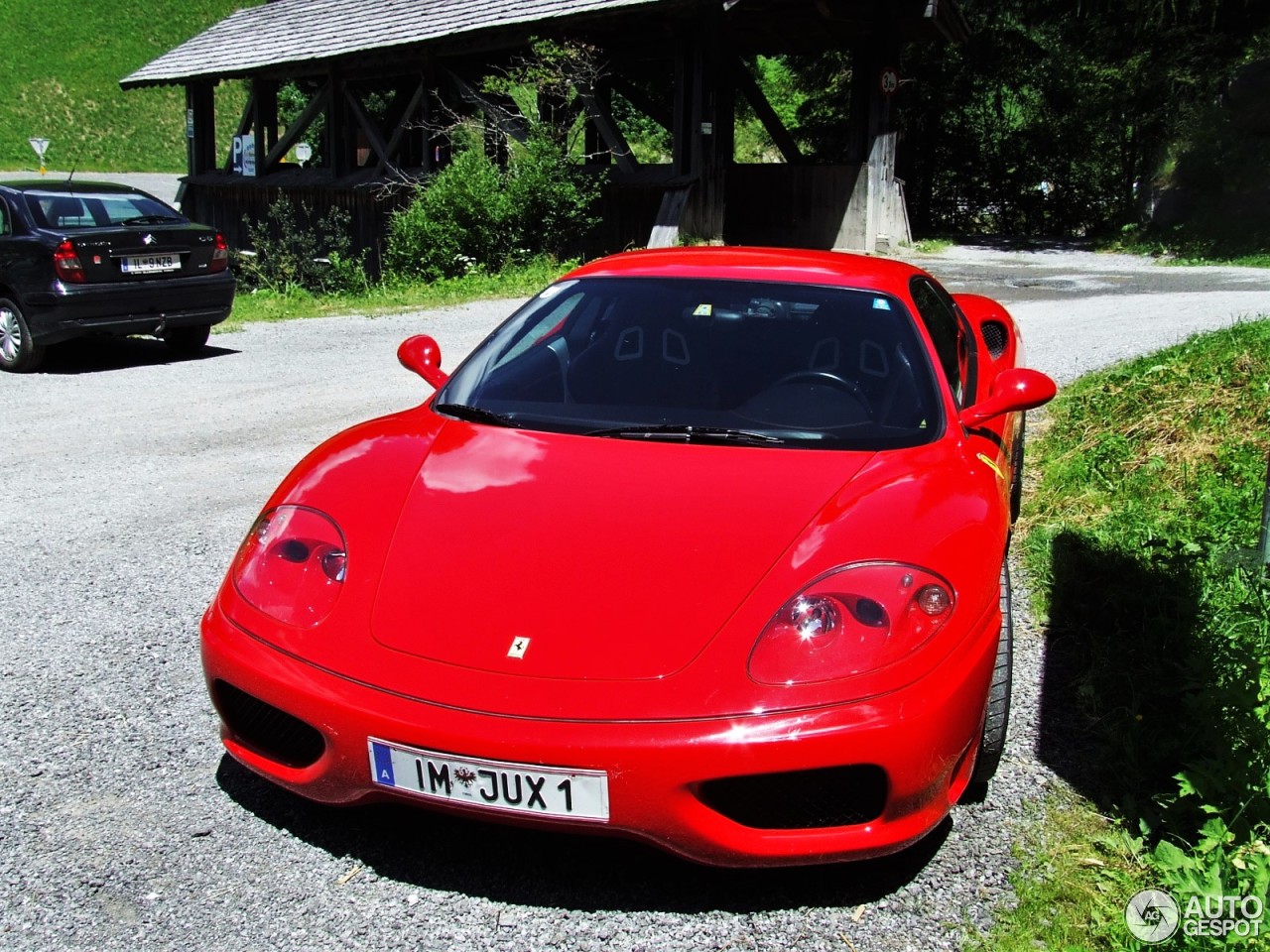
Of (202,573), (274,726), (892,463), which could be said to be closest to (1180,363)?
(892,463)

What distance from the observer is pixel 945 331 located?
171 inches

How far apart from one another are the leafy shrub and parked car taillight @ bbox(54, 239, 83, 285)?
907cm

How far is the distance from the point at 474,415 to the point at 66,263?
7713 mm

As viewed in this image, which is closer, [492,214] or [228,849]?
[228,849]

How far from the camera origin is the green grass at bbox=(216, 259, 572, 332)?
1483 cm

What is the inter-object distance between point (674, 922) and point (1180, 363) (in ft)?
19.0

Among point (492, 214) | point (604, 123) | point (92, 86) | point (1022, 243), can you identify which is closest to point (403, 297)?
point (492, 214)

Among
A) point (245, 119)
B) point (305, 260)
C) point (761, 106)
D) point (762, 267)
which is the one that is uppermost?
point (761, 106)

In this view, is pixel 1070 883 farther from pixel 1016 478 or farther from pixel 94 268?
pixel 94 268

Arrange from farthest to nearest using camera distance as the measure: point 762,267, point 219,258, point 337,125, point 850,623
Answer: point 337,125
point 219,258
point 762,267
point 850,623

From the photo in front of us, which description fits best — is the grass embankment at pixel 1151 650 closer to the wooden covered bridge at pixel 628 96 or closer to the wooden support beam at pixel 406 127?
the wooden covered bridge at pixel 628 96

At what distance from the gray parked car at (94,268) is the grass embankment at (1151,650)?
7.58 meters

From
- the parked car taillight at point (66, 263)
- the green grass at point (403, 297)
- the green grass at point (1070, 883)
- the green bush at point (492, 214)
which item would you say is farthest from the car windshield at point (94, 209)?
the green grass at point (1070, 883)

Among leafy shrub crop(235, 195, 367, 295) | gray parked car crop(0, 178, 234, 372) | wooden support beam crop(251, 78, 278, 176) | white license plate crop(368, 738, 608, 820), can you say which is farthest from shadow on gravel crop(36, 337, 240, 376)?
wooden support beam crop(251, 78, 278, 176)
